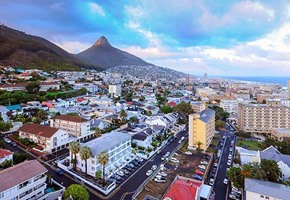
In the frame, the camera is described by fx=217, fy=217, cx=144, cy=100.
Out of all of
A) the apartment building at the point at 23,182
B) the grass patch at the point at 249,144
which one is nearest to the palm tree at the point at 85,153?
the apartment building at the point at 23,182

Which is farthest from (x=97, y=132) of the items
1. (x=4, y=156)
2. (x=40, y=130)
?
(x=4, y=156)

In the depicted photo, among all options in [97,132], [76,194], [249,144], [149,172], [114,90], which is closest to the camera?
[76,194]

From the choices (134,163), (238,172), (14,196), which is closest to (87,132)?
(134,163)

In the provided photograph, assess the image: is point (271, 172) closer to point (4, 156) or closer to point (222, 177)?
point (222, 177)

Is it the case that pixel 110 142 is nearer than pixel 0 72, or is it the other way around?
pixel 110 142

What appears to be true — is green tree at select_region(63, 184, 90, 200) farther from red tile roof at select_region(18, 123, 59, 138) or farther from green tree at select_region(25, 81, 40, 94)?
green tree at select_region(25, 81, 40, 94)

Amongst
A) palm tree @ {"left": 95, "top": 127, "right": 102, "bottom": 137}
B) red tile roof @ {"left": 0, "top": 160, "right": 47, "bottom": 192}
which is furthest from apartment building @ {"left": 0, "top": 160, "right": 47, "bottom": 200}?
palm tree @ {"left": 95, "top": 127, "right": 102, "bottom": 137}

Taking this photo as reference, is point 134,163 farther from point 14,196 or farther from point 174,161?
point 14,196
